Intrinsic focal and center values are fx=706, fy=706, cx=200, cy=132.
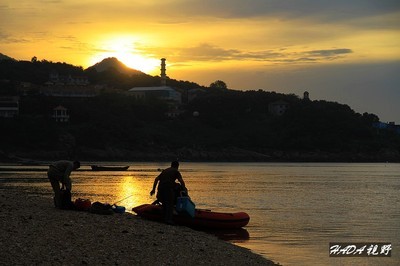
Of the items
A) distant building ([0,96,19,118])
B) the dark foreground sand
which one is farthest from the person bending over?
distant building ([0,96,19,118])

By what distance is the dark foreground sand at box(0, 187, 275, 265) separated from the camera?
17.3 meters

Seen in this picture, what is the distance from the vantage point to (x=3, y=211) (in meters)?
22.8

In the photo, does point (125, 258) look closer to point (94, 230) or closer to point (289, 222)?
point (94, 230)

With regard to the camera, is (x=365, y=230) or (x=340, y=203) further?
(x=340, y=203)

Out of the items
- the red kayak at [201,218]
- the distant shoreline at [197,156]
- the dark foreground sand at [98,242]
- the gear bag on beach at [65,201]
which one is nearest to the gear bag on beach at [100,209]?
the dark foreground sand at [98,242]

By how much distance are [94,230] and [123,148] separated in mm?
158414

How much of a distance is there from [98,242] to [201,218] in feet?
27.8

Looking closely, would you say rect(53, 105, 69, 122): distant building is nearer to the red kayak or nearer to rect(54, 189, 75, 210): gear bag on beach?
the red kayak

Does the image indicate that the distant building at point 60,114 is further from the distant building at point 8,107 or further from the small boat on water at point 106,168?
the small boat on water at point 106,168

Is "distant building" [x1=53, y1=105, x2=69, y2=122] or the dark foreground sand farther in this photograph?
"distant building" [x1=53, y1=105, x2=69, y2=122]

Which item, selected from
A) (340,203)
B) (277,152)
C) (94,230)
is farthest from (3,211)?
(277,152)

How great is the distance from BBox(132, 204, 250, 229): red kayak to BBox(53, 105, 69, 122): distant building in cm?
15380

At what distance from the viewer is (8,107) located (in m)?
178

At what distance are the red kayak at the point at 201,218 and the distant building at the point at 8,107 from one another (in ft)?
509
